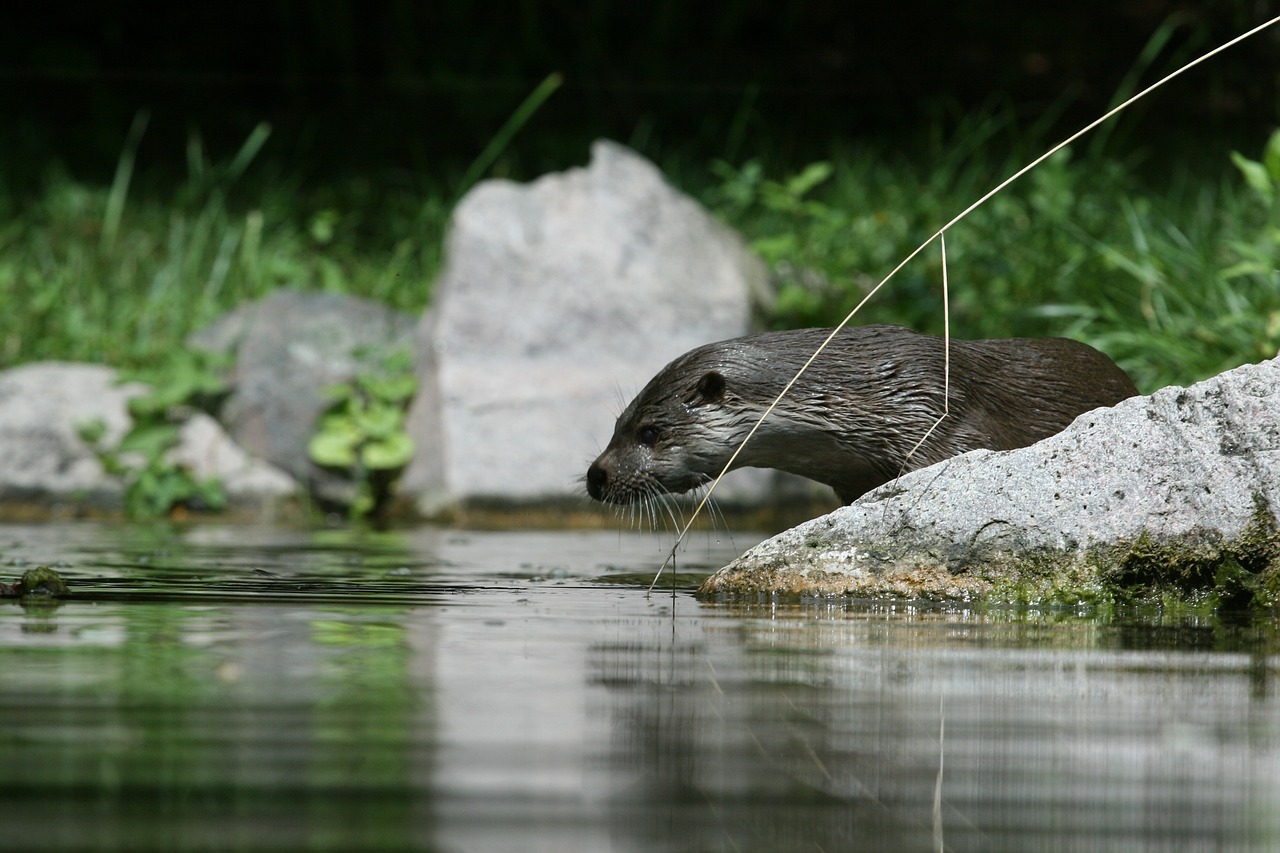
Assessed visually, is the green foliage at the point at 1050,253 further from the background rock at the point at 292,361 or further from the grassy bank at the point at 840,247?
the background rock at the point at 292,361

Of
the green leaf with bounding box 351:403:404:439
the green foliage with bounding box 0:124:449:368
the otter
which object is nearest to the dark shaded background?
the green foliage with bounding box 0:124:449:368

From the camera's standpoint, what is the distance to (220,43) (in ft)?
49.1

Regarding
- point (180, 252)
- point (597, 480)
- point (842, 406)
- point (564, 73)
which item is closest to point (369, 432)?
point (180, 252)

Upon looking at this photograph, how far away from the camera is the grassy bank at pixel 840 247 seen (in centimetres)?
708

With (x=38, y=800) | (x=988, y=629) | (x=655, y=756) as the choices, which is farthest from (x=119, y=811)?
(x=988, y=629)

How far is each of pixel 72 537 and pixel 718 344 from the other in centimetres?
246

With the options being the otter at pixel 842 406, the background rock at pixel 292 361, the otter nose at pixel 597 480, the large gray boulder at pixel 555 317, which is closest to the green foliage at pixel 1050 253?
the large gray boulder at pixel 555 317

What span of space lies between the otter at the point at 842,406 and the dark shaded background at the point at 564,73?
7.39 m

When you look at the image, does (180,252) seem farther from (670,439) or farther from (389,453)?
(670,439)

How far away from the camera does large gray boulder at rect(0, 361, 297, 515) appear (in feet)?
25.6

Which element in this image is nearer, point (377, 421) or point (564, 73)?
point (377, 421)

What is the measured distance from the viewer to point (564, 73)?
1348 centimetres

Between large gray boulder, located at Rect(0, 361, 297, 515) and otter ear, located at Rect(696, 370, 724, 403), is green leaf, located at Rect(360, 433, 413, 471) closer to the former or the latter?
large gray boulder, located at Rect(0, 361, 297, 515)

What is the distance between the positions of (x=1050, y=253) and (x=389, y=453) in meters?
3.29
